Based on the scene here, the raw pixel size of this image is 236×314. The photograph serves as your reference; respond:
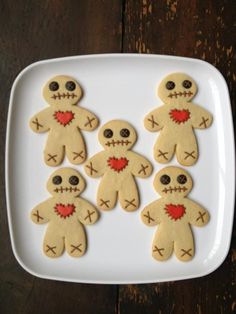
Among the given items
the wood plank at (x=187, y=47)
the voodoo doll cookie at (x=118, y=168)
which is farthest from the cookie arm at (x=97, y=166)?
the wood plank at (x=187, y=47)

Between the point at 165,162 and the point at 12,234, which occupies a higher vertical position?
the point at 165,162

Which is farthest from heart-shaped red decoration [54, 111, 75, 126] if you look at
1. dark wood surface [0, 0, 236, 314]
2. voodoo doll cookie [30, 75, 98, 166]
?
dark wood surface [0, 0, 236, 314]

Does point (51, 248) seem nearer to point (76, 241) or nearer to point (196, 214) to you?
point (76, 241)

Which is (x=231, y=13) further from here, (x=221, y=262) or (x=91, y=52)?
(x=221, y=262)

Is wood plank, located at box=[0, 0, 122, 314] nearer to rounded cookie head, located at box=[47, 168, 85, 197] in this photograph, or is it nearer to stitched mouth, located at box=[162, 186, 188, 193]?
rounded cookie head, located at box=[47, 168, 85, 197]

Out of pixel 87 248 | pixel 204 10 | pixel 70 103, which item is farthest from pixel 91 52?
pixel 87 248

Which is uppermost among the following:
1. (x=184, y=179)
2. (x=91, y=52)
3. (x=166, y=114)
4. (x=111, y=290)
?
(x=91, y=52)

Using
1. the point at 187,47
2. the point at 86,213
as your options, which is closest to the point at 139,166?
the point at 86,213
